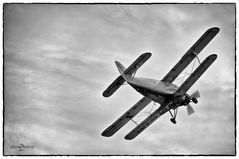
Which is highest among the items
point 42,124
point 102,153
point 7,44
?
point 7,44

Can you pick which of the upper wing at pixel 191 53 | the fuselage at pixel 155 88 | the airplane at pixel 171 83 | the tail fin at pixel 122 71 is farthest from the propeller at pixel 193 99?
the tail fin at pixel 122 71

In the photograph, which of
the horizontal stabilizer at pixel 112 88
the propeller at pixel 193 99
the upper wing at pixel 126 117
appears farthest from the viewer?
the upper wing at pixel 126 117

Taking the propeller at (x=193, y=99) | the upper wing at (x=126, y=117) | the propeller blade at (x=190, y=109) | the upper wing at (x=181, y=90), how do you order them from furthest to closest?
Answer: the upper wing at (x=126, y=117), the propeller blade at (x=190, y=109), the propeller at (x=193, y=99), the upper wing at (x=181, y=90)

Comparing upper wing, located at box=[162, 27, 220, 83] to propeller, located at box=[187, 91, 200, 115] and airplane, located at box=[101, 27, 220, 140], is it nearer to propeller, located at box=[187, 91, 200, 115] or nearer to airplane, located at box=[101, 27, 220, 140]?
airplane, located at box=[101, 27, 220, 140]

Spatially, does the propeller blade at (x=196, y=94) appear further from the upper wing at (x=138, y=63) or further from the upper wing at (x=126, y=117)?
the upper wing at (x=138, y=63)

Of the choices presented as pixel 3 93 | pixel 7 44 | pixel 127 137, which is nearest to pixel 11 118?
pixel 3 93

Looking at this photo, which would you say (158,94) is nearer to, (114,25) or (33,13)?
(114,25)

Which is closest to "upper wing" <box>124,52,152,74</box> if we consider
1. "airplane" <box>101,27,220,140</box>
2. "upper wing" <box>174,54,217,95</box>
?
"airplane" <box>101,27,220,140</box>
